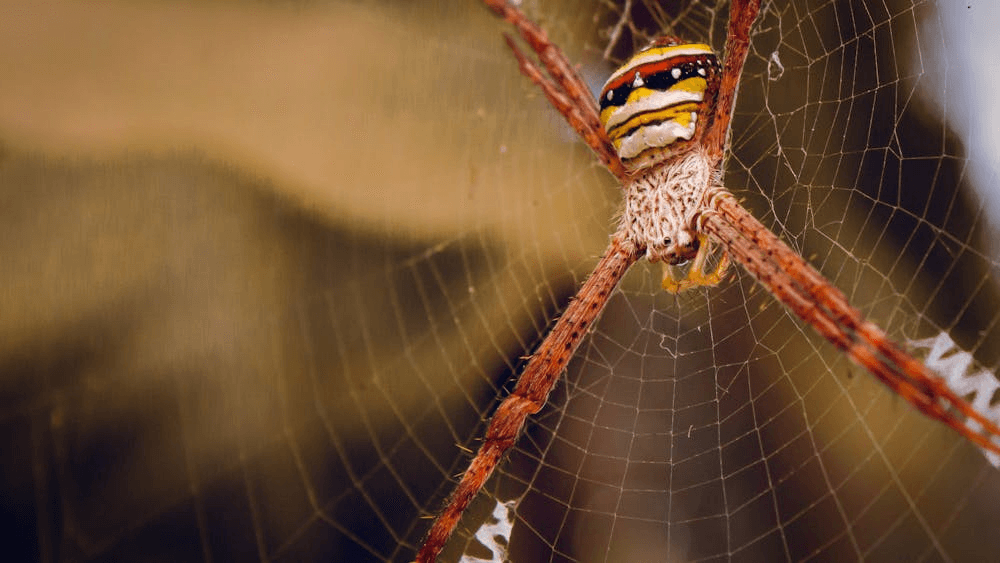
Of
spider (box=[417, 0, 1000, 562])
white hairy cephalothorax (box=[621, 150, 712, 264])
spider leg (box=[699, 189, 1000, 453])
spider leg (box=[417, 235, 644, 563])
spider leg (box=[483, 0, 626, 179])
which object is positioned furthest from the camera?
spider leg (box=[483, 0, 626, 179])

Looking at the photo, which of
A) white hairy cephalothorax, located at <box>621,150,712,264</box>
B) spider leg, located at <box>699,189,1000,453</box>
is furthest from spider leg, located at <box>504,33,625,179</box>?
spider leg, located at <box>699,189,1000,453</box>

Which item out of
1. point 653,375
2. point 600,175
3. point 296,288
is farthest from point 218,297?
point 653,375

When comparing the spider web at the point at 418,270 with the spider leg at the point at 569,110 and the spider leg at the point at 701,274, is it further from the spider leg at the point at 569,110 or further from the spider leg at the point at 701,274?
the spider leg at the point at 701,274

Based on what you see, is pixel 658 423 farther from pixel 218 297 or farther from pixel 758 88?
pixel 218 297

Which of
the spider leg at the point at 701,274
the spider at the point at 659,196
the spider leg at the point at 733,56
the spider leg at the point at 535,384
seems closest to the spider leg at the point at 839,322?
the spider at the point at 659,196

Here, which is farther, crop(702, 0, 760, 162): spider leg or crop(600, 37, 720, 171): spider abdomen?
crop(600, 37, 720, 171): spider abdomen

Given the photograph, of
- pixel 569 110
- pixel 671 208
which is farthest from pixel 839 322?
pixel 569 110

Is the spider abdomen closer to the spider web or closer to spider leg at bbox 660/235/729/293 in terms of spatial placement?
spider leg at bbox 660/235/729/293

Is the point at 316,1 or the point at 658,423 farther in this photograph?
the point at 658,423
